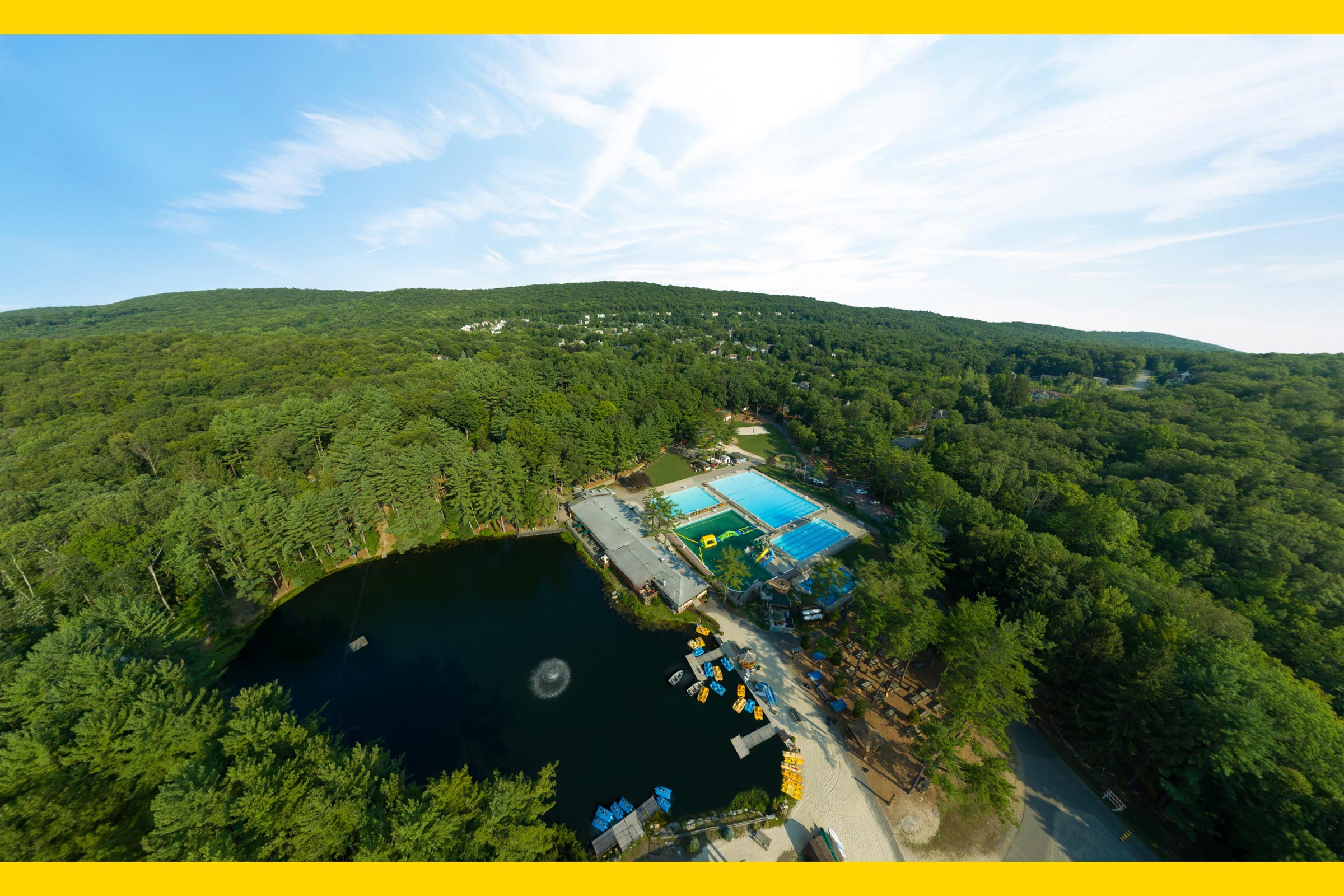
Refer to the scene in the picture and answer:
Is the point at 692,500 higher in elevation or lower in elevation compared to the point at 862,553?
higher

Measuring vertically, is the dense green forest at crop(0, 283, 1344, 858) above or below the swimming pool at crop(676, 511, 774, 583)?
above

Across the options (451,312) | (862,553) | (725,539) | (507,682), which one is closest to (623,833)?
(507,682)

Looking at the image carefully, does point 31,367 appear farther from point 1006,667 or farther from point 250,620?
point 1006,667

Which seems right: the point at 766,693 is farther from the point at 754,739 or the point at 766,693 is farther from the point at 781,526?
the point at 781,526

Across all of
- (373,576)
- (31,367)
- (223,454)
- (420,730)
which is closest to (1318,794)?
(420,730)

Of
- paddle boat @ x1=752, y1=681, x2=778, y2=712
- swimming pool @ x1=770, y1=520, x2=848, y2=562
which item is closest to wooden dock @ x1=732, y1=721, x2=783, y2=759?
paddle boat @ x1=752, y1=681, x2=778, y2=712

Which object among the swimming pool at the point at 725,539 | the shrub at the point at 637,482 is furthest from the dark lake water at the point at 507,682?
the shrub at the point at 637,482

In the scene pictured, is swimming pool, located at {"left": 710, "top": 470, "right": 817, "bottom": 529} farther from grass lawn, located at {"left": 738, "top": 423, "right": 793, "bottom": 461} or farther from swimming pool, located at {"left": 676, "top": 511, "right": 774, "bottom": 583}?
grass lawn, located at {"left": 738, "top": 423, "right": 793, "bottom": 461}
